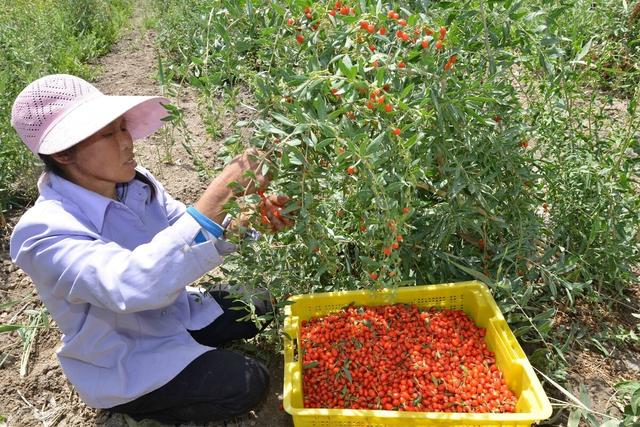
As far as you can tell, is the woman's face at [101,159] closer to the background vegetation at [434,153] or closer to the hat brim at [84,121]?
the hat brim at [84,121]

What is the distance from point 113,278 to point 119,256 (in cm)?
7

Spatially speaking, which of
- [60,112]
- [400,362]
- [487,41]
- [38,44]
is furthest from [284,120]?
[38,44]

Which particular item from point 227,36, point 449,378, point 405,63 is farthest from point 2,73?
point 449,378

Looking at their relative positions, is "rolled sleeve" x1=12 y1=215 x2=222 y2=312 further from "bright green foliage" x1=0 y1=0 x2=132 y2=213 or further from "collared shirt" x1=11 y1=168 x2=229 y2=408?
"bright green foliage" x1=0 y1=0 x2=132 y2=213

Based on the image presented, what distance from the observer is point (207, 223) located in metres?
1.63

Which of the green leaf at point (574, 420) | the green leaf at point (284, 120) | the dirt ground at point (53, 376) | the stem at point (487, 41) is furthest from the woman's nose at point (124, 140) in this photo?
the green leaf at point (574, 420)

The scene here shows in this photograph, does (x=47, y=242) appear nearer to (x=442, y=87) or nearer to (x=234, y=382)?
(x=234, y=382)

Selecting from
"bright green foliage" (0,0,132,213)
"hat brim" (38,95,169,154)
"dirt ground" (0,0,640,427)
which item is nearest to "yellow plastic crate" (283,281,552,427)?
"dirt ground" (0,0,640,427)

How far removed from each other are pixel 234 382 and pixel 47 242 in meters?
0.78

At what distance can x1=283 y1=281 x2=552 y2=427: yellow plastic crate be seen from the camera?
5.00ft

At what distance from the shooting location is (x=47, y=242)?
5.24 feet

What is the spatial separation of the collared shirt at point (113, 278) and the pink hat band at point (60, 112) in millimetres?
154

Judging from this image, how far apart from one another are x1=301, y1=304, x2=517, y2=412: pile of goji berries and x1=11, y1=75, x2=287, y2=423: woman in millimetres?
274

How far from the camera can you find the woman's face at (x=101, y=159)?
169 centimetres
